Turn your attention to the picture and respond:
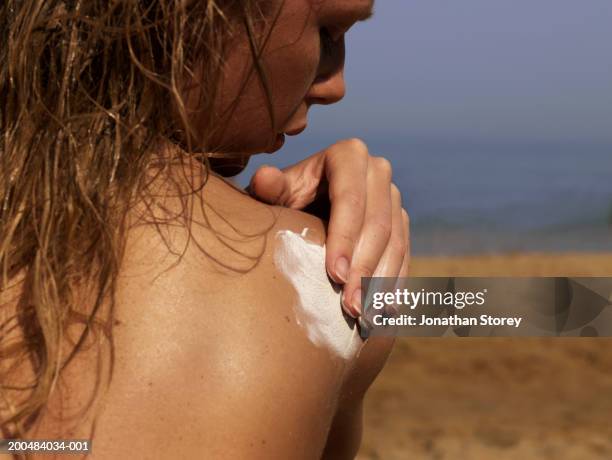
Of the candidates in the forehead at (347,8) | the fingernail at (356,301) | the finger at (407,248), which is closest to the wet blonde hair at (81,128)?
the forehead at (347,8)

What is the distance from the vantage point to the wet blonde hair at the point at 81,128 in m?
1.43

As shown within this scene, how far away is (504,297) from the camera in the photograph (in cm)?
238

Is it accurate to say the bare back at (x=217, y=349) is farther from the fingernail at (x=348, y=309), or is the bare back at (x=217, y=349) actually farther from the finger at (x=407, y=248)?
the finger at (x=407, y=248)

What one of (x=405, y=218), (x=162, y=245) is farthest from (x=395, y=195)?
(x=162, y=245)

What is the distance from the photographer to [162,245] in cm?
146

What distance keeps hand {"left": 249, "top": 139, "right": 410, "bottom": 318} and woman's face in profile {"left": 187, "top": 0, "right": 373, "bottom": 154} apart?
0.41 feet

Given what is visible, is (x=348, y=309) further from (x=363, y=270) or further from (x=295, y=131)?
(x=295, y=131)

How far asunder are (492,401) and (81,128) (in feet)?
22.1

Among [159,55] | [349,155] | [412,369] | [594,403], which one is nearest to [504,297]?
[349,155]

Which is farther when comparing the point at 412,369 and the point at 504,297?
the point at 412,369

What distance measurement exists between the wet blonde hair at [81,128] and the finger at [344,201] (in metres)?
0.28

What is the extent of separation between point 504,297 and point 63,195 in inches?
47.6

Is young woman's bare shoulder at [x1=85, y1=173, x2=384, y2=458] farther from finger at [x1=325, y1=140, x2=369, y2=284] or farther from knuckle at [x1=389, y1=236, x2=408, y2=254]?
knuckle at [x1=389, y1=236, x2=408, y2=254]

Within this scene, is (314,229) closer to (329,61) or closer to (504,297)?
(329,61)
